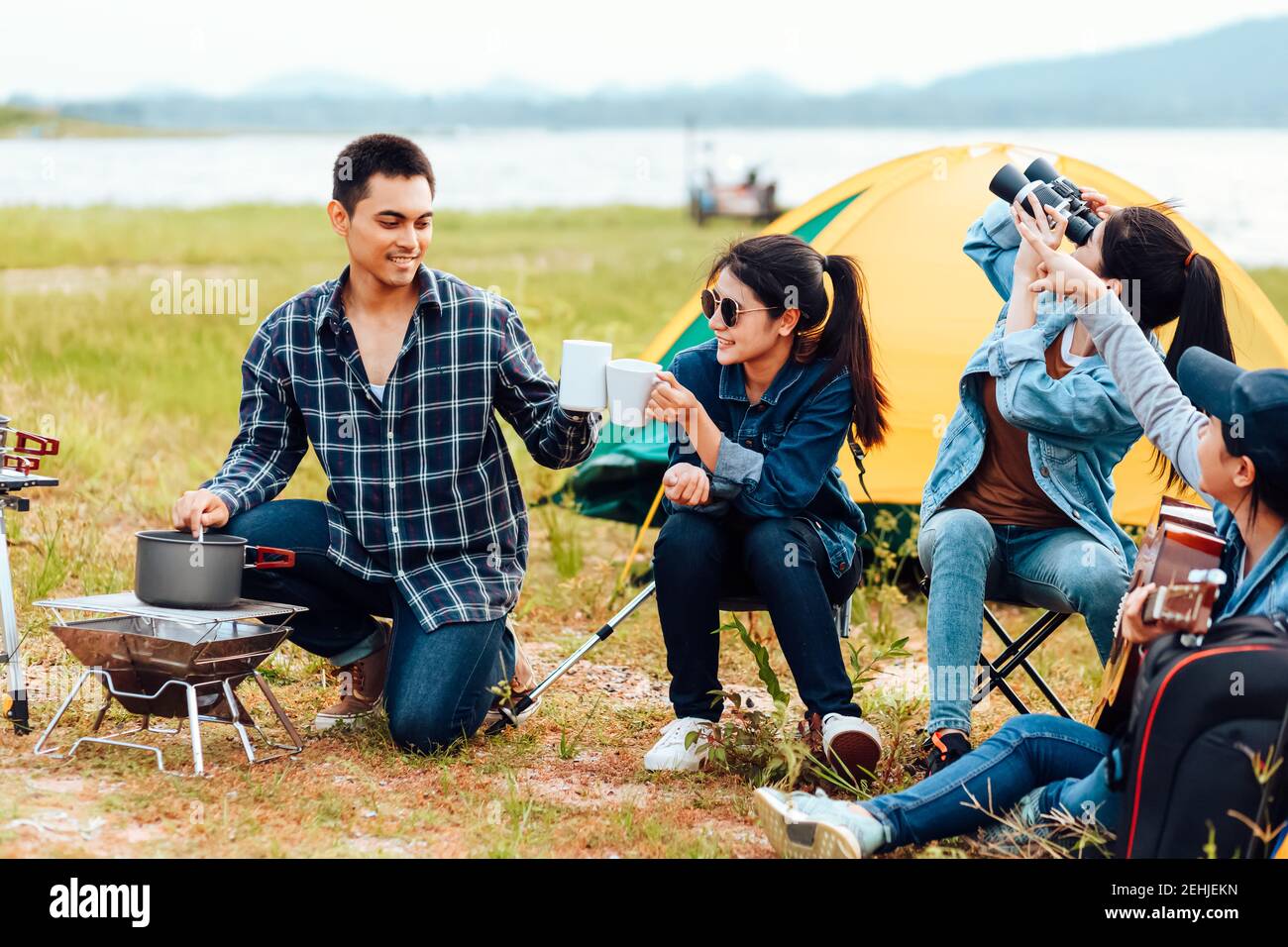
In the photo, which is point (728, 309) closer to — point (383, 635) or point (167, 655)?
point (383, 635)

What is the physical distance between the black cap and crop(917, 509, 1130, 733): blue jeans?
613 millimetres

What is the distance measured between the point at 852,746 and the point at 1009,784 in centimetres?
49

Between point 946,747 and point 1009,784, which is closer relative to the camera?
point 1009,784

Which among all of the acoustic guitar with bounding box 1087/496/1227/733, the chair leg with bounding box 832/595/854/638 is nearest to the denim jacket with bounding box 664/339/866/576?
the chair leg with bounding box 832/595/854/638

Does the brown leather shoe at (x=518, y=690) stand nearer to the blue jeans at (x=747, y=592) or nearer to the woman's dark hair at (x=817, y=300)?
the blue jeans at (x=747, y=592)

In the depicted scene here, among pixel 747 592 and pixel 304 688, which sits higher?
pixel 747 592

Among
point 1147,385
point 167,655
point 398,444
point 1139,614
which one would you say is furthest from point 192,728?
point 1147,385

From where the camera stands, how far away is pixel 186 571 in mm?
2977

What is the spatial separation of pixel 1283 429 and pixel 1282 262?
18465 mm

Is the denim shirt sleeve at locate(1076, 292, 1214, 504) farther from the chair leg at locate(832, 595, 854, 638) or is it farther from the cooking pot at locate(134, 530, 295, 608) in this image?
the cooking pot at locate(134, 530, 295, 608)

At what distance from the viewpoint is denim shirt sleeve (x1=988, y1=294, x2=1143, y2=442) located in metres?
3.02

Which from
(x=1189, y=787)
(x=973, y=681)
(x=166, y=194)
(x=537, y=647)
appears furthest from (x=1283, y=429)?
(x=166, y=194)

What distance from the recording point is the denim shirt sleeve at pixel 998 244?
3365 mm

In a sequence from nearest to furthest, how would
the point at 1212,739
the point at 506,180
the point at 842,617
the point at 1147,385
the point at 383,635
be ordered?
1. the point at 1212,739
2. the point at 1147,385
3. the point at 842,617
4. the point at 383,635
5. the point at 506,180
